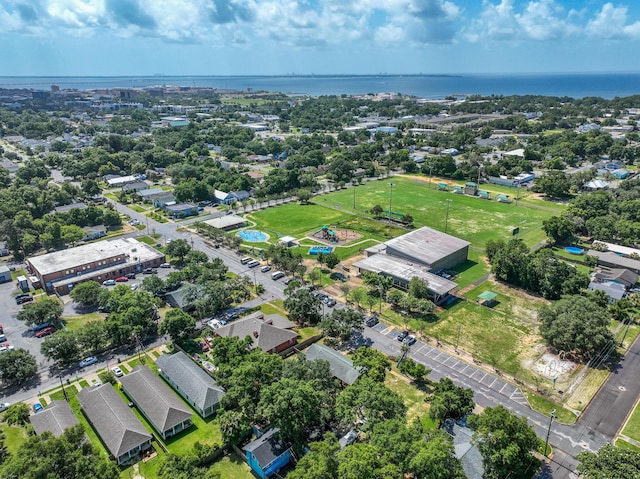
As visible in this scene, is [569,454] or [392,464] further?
[569,454]

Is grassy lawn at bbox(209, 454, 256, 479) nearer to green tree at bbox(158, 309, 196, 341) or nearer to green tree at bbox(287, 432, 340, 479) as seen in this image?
green tree at bbox(287, 432, 340, 479)

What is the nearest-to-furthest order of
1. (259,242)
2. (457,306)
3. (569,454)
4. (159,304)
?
1. (569,454)
2. (159,304)
3. (457,306)
4. (259,242)

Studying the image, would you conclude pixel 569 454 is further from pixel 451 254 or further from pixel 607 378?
pixel 451 254

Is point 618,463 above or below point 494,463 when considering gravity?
above

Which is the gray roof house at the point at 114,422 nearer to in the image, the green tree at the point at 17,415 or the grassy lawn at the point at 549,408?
the green tree at the point at 17,415

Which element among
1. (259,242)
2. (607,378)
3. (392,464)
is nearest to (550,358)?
(607,378)

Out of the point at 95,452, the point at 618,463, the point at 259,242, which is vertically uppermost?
the point at 618,463

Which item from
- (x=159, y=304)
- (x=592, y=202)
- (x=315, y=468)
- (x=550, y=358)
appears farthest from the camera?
(x=592, y=202)
